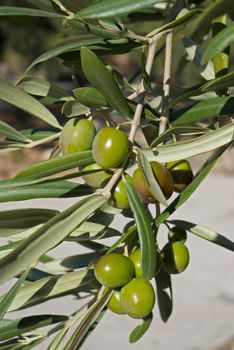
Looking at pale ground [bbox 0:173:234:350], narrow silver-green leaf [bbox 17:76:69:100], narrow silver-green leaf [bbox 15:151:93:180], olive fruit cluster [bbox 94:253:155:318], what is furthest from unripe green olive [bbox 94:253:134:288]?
pale ground [bbox 0:173:234:350]

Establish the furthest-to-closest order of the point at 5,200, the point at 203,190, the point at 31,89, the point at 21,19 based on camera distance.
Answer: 1. the point at 203,190
2. the point at 21,19
3. the point at 31,89
4. the point at 5,200

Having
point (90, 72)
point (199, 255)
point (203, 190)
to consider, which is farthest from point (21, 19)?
point (203, 190)

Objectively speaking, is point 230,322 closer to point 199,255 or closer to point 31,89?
point 199,255

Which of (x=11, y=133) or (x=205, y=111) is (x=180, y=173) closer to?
(x=205, y=111)

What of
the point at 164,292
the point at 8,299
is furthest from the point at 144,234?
the point at 164,292

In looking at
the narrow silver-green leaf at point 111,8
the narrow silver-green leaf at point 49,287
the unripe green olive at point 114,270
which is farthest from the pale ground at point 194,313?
the narrow silver-green leaf at point 111,8

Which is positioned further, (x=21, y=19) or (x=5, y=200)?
(x=21, y=19)
